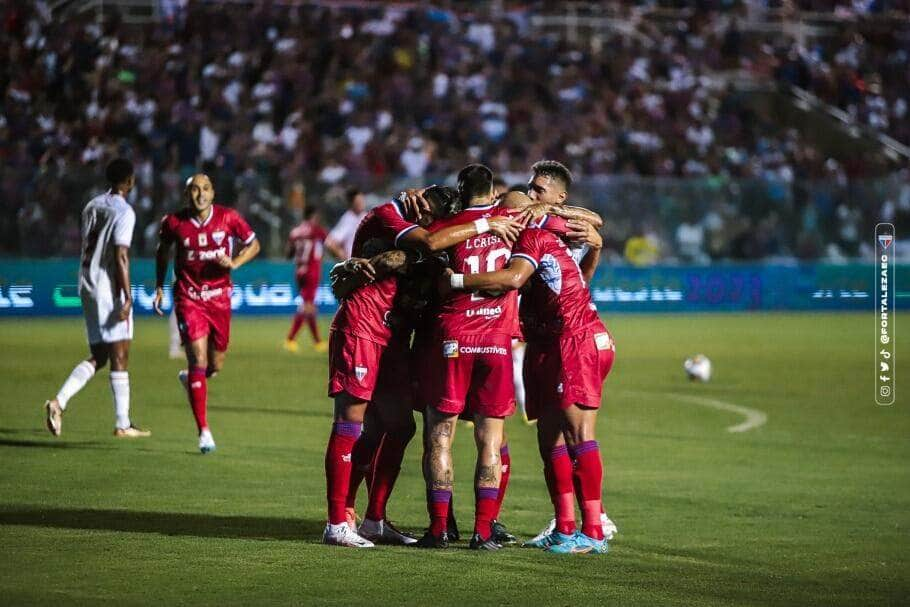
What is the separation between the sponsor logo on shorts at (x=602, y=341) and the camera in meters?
8.49

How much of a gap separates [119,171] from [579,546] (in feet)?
21.0

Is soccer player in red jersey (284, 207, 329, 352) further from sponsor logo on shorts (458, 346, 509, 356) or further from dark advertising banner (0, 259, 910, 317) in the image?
sponsor logo on shorts (458, 346, 509, 356)

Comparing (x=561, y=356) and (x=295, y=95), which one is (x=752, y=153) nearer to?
(x=295, y=95)

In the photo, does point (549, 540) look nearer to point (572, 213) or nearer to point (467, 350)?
point (467, 350)

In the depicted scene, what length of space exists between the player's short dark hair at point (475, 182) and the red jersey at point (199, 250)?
4623 millimetres

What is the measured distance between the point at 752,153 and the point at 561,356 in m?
28.4

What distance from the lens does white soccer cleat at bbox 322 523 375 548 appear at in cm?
813

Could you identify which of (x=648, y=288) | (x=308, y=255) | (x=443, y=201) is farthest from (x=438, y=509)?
(x=648, y=288)

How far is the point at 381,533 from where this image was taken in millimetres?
8469

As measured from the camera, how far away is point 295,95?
102ft

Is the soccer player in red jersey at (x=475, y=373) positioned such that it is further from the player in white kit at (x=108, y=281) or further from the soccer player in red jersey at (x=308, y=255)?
the soccer player in red jersey at (x=308, y=255)

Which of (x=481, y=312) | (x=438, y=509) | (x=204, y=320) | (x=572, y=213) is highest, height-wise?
(x=572, y=213)

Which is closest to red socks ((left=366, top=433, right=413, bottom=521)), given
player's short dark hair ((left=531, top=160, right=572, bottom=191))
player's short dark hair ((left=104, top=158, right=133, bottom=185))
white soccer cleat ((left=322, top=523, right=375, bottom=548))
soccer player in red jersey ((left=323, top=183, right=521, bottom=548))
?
soccer player in red jersey ((left=323, top=183, right=521, bottom=548))

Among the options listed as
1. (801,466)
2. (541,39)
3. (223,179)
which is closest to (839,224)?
(541,39)
